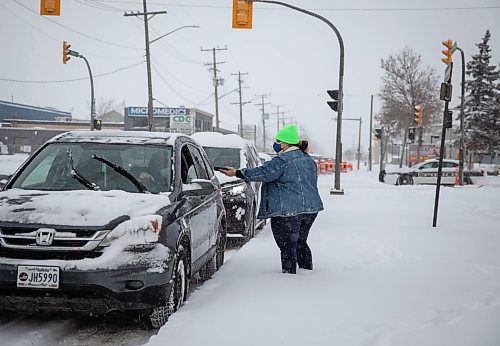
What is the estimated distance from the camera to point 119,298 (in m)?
4.07

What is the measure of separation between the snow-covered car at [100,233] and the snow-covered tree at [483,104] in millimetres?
47432

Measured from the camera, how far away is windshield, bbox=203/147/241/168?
10.9m

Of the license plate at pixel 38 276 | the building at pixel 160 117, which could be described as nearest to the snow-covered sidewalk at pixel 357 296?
the license plate at pixel 38 276

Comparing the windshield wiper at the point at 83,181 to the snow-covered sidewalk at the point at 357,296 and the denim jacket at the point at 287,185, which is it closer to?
the snow-covered sidewalk at the point at 357,296

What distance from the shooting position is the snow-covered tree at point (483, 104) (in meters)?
47.6

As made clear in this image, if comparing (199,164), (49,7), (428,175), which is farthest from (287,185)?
(428,175)

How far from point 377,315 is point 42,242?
2.76 m

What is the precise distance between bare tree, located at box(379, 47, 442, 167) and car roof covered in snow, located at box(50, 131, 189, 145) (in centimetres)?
5009

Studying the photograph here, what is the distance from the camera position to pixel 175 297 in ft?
15.2

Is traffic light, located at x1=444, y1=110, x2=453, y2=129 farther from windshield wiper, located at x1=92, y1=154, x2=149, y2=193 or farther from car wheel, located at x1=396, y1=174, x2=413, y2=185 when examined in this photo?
car wheel, located at x1=396, y1=174, x2=413, y2=185

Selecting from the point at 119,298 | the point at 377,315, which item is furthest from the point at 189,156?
the point at 377,315

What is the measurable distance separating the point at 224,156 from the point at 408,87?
155 feet

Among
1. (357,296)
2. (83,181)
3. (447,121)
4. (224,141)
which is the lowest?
(357,296)

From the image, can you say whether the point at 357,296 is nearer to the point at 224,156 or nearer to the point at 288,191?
the point at 288,191
